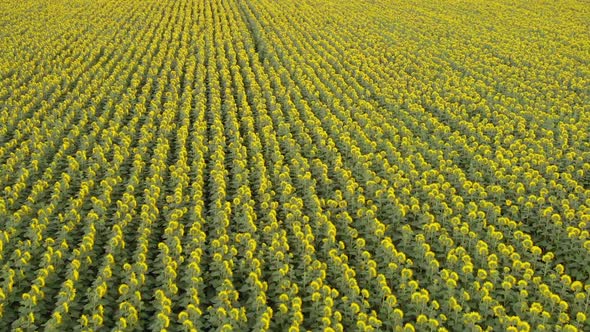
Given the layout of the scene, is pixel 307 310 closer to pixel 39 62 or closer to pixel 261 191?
pixel 261 191

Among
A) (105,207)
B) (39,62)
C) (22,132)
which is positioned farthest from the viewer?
(39,62)

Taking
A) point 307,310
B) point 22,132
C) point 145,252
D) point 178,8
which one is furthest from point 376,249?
point 178,8

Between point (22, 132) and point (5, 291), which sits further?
point (22, 132)

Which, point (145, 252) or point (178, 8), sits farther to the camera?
point (178, 8)

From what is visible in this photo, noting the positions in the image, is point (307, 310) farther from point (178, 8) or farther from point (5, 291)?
point (178, 8)

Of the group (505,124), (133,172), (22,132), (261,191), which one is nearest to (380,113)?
(505,124)

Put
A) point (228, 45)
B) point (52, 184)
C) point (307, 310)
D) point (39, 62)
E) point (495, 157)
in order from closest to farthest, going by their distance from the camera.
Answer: point (307, 310)
point (52, 184)
point (495, 157)
point (39, 62)
point (228, 45)
